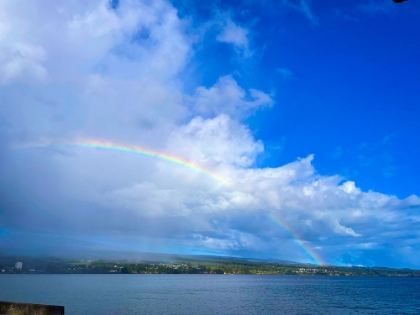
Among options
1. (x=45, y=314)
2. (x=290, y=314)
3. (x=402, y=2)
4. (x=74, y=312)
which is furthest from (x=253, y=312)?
(x=402, y=2)

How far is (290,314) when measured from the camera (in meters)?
63.3

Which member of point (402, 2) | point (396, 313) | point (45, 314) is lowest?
point (396, 313)

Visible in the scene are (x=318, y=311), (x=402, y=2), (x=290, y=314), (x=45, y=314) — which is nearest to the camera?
(x=402, y=2)

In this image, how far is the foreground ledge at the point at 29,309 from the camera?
20.8 m

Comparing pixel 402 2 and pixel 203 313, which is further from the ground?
pixel 402 2

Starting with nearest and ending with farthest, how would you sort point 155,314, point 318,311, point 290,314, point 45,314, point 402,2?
point 402,2
point 45,314
point 155,314
point 290,314
point 318,311

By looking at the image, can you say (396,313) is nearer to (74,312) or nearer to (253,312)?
(253,312)

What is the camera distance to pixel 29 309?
69.5 feet

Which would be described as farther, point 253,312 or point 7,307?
point 253,312

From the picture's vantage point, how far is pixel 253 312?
64688 millimetres

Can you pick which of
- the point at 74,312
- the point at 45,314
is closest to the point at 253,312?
the point at 74,312

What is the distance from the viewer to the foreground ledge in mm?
20830

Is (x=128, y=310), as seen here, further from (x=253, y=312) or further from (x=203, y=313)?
(x=253, y=312)

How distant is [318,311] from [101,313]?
37.9 metres
